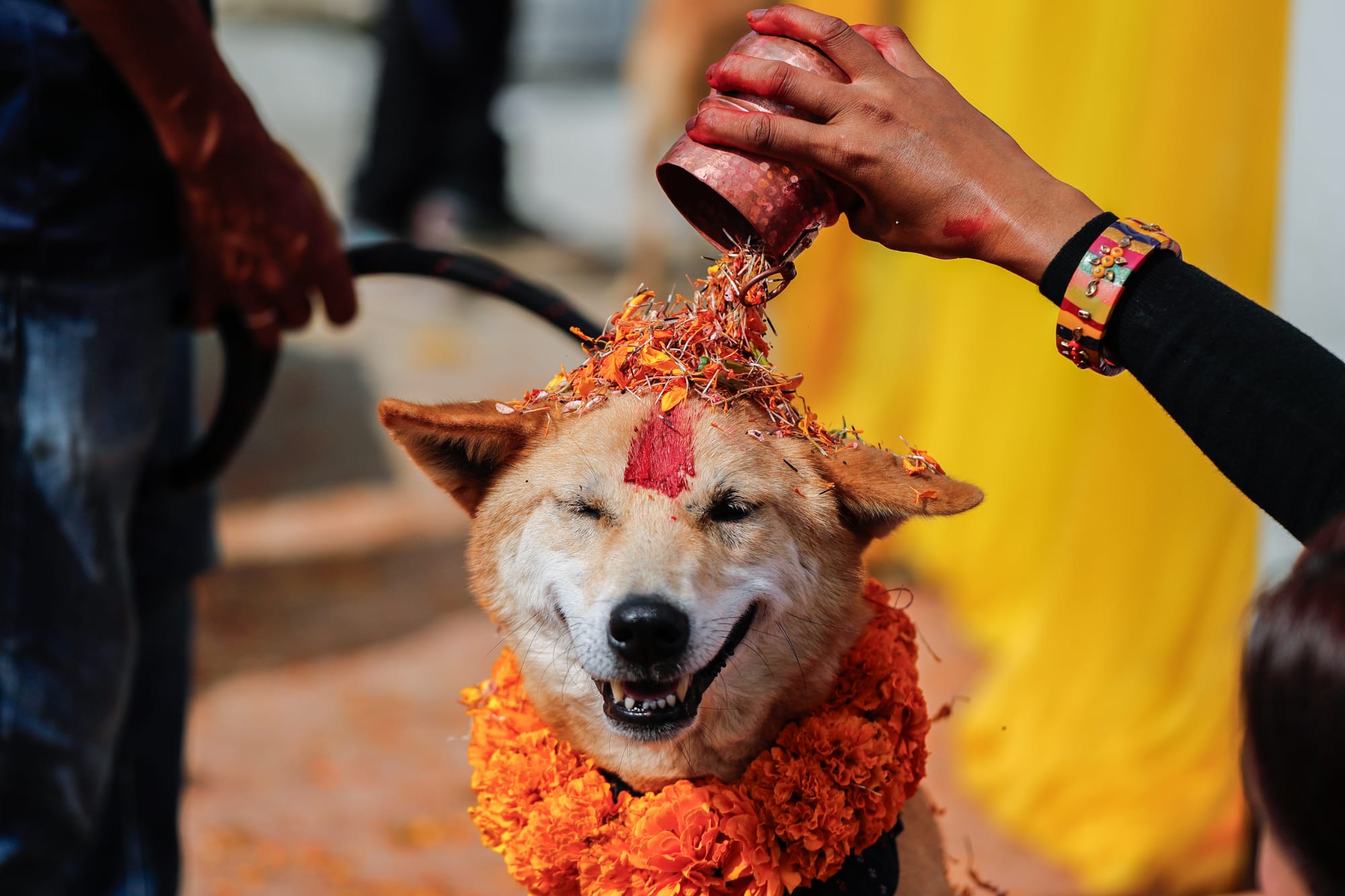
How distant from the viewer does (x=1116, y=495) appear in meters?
3.50

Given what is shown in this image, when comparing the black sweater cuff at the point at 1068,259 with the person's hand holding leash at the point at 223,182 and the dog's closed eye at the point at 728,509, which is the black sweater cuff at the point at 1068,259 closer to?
the dog's closed eye at the point at 728,509

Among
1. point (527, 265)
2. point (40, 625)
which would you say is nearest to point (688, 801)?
point (40, 625)

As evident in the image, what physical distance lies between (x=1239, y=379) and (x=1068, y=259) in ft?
0.78

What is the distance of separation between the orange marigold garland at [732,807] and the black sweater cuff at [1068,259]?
62 centimetres

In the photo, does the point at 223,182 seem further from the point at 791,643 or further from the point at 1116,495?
the point at 1116,495

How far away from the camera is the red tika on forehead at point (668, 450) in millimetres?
1632

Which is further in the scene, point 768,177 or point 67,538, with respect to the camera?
point 67,538

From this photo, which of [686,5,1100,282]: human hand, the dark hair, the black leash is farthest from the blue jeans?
the dark hair

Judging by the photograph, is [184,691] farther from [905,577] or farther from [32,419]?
[905,577]

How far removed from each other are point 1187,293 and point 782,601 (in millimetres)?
671

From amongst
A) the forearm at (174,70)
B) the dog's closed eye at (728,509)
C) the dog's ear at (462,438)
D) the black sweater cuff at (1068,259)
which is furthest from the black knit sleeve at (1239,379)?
the forearm at (174,70)

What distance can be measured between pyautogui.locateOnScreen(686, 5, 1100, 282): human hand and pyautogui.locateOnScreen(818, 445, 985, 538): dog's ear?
0.30 metres

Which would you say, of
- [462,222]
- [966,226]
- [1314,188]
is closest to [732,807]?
[966,226]

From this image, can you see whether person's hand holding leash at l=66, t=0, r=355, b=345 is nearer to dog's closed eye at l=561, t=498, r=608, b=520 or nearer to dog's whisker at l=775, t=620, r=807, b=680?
dog's closed eye at l=561, t=498, r=608, b=520
